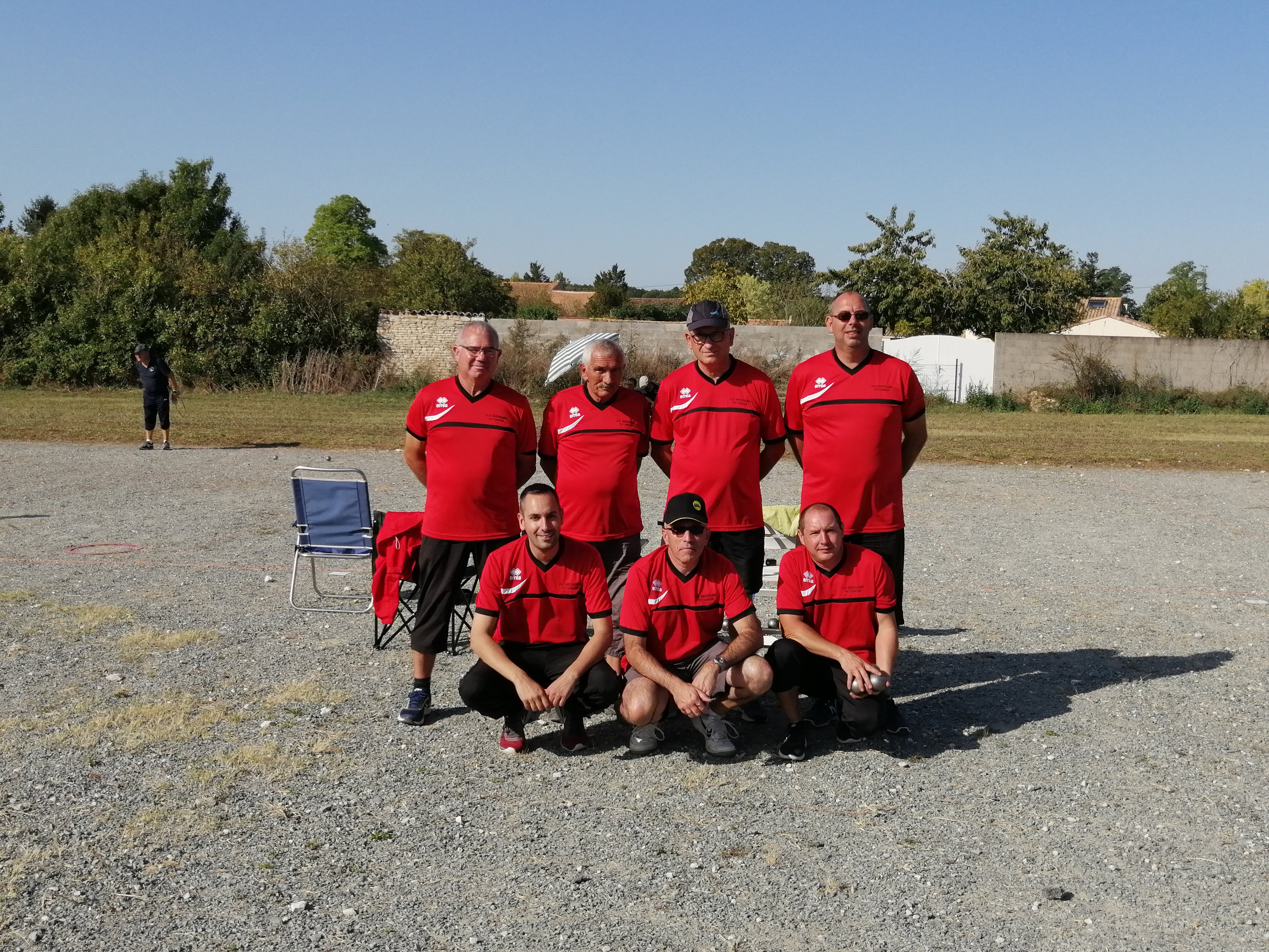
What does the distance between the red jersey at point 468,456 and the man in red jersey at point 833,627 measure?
1.39 m

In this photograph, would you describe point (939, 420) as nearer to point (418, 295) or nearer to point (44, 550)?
point (44, 550)

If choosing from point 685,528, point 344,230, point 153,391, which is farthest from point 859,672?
point 344,230

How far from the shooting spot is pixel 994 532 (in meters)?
11.6

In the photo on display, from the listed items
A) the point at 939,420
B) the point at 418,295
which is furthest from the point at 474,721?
the point at 418,295

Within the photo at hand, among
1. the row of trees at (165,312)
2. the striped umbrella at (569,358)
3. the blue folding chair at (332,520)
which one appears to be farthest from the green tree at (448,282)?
the blue folding chair at (332,520)

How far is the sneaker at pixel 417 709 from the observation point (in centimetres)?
578

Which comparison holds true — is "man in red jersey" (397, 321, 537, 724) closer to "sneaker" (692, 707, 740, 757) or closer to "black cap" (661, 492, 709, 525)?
"black cap" (661, 492, 709, 525)

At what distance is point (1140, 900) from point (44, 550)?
9036mm

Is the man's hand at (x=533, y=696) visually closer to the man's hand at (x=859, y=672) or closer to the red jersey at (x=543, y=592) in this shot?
the red jersey at (x=543, y=592)

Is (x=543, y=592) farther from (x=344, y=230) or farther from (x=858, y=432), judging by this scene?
(x=344, y=230)

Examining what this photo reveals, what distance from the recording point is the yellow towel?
25.0ft

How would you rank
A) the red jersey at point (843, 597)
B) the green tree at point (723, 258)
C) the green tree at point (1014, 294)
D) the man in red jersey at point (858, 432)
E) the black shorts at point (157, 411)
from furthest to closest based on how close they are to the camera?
1. the green tree at point (723, 258)
2. the green tree at point (1014, 294)
3. the black shorts at point (157, 411)
4. the man in red jersey at point (858, 432)
5. the red jersey at point (843, 597)

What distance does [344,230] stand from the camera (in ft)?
283

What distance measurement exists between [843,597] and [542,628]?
1367mm
